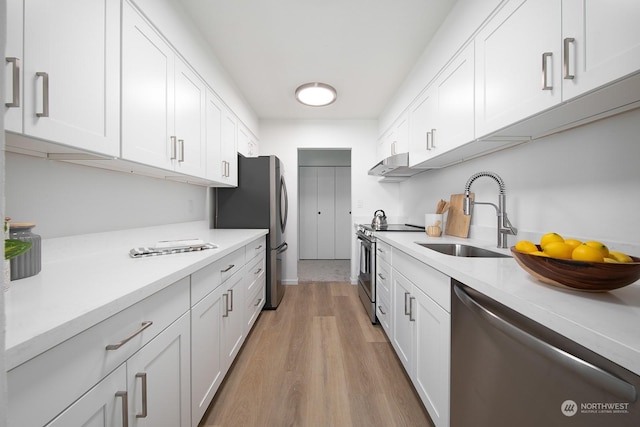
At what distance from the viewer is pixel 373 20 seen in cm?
177

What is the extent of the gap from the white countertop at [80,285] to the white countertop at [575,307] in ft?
3.55

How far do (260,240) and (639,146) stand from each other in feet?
8.17

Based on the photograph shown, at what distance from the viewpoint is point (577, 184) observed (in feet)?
3.75

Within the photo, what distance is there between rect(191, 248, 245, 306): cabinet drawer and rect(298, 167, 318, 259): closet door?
137 inches

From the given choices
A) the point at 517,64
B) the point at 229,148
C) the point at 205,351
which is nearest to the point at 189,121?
the point at 229,148

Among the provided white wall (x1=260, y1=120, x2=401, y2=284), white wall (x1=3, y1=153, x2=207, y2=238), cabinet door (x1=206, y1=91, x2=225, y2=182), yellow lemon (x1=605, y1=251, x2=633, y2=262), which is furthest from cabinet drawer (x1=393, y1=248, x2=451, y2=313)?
white wall (x1=260, y1=120, x2=401, y2=284)

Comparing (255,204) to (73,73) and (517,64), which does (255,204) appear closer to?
A: (73,73)

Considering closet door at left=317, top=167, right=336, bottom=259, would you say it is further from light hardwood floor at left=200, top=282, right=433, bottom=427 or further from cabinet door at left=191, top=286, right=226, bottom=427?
cabinet door at left=191, top=286, right=226, bottom=427

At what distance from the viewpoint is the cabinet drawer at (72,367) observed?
1.50 feet

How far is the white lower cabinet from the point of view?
3.55ft

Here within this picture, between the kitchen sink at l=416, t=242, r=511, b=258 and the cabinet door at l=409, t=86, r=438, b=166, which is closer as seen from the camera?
the kitchen sink at l=416, t=242, r=511, b=258

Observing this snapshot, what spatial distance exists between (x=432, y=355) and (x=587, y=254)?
81 centimetres

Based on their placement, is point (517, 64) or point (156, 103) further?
point (156, 103)

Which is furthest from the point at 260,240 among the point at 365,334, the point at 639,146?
the point at 639,146
